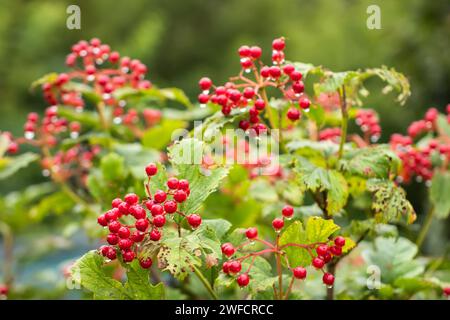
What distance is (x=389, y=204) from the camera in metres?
0.90

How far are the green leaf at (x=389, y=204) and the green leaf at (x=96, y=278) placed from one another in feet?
1.37

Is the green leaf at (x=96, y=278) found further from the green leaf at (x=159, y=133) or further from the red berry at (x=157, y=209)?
the green leaf at (x=159, y=133)

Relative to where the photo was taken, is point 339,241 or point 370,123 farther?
point 370,123

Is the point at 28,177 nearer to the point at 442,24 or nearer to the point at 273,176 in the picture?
the point at 442,24

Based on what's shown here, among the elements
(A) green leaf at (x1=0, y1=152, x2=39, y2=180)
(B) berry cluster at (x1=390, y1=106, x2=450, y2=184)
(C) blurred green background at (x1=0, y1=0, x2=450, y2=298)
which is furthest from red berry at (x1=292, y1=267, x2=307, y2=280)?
(C) blurred green background at (x1=0, y1=0, x2=450, y2=298)

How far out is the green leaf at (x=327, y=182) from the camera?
91 centimetres

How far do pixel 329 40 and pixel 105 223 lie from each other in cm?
651

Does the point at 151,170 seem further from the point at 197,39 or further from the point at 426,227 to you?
the point at 197,39

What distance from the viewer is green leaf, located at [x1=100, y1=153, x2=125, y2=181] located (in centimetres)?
122

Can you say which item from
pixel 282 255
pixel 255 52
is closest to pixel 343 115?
pixel 255 52

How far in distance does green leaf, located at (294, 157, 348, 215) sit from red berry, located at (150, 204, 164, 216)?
260 mm

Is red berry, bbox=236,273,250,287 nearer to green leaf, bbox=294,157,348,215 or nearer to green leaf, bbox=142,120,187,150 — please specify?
green leaf, bbox=294,157,348,215

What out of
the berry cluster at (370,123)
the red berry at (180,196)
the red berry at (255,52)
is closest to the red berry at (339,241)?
the red berry at (180,196)

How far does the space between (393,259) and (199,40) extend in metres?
7.94
